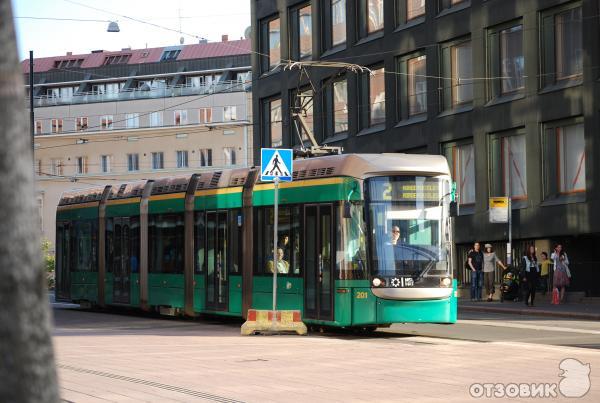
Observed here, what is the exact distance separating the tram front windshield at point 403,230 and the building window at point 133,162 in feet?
284

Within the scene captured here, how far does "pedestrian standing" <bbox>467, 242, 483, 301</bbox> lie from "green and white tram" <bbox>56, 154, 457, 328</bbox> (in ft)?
42.0

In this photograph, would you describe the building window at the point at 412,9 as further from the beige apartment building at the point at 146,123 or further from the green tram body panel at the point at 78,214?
the beige apartment building at the point at 146,123

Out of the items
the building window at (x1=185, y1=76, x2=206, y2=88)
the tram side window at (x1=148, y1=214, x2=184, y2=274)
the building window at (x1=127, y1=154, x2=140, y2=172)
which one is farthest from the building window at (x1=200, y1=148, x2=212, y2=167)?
the tram side window at (x1=148, y1=214, x2=184, y2=274)

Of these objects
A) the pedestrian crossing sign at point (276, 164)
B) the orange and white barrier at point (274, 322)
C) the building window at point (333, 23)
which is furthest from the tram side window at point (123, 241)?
the building window at point (333, 23)

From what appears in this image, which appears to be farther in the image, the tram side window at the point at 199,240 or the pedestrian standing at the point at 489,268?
the pedestrian standing at the point at 489,268

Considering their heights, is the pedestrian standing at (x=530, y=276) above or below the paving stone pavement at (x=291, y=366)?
above

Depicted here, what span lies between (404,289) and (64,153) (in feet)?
299

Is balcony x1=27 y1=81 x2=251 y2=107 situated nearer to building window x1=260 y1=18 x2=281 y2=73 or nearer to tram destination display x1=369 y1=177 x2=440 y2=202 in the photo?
building window x1=260 y1=18 x2=281 y2=73

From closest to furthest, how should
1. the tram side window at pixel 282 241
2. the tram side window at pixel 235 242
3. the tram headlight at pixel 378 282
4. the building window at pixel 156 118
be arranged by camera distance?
the tram headlight at pixel 378 282
the tram side window at pixel 282 241
the tram side window at pixel 235 242
the building window at pixel 156 118

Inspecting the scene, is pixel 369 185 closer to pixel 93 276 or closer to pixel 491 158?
pixel 93 276

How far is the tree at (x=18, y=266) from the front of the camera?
3.38 m

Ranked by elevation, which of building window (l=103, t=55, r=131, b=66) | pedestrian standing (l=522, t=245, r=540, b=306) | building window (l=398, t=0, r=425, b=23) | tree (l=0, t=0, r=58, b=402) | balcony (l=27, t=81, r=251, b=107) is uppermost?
building window (l=103, t=55, r=131, b=66)

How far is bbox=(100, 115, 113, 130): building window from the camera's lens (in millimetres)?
108438

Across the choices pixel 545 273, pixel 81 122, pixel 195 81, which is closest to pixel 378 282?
pixel 545 273
